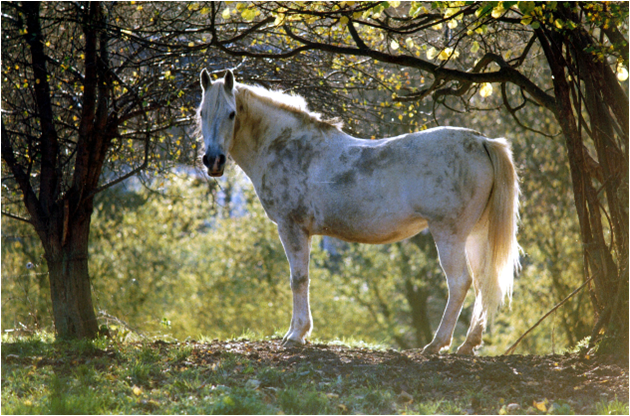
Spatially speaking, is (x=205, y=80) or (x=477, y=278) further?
(x=477, y=278)

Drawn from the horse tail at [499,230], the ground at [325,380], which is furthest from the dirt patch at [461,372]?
the horse tail at [499,230]

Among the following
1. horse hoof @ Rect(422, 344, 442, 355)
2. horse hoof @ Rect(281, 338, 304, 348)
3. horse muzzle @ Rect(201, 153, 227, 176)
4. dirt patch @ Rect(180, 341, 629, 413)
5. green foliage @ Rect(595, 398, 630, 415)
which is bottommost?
green foliage @ Rect(595, 398, 630, 415)

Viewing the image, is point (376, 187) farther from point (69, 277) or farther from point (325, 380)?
point (69, 277)

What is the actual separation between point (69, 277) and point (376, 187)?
3846mm

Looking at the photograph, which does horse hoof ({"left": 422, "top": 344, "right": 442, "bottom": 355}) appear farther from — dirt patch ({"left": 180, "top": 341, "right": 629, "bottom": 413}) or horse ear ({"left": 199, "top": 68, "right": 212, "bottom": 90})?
horse ear ({"left": 199, "top": 68, "right": 212, "bottom": 90})

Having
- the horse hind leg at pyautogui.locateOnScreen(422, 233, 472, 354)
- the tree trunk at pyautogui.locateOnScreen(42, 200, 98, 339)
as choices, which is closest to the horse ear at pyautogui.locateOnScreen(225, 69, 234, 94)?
the tree trunk at pyautogui.locateOnScreen(42, 200, 98, 339)

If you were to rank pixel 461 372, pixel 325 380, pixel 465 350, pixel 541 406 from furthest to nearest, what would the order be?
pixel 465 350 < pixel 461 372 < pixel 325 380 < pixel 541 406

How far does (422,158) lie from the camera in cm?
637

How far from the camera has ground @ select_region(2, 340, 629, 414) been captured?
4754 mm

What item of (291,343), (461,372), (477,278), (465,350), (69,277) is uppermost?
(69,277)

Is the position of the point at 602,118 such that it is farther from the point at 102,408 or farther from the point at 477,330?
the point at 102,408

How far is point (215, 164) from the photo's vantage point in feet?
20.7

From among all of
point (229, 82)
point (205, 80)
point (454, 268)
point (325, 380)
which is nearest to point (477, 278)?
point (454, 268)

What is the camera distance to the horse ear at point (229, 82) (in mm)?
6488
